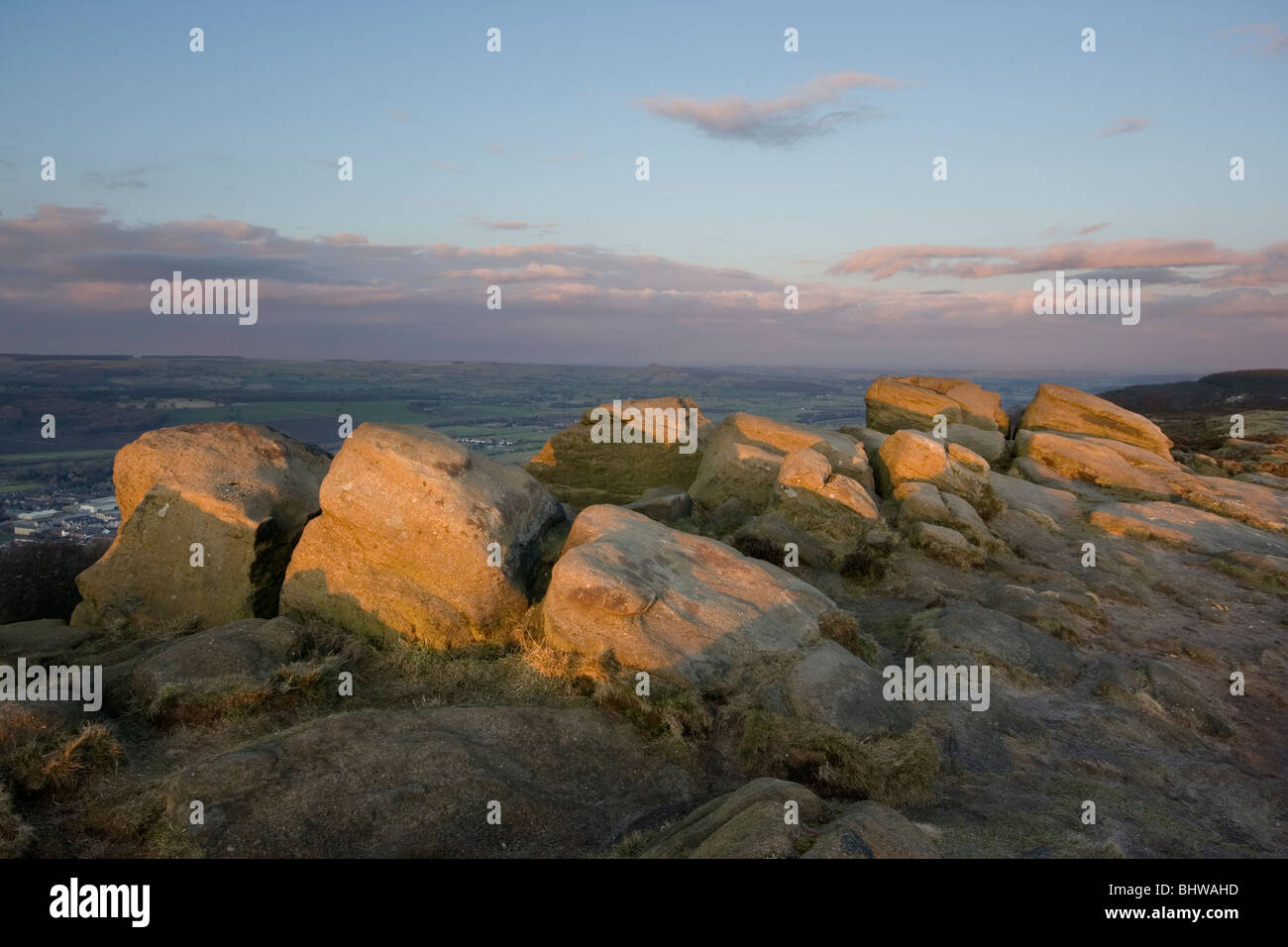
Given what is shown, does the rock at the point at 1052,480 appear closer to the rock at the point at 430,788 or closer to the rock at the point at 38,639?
the rock at the point at 430,788

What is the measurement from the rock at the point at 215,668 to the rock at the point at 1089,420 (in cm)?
2989

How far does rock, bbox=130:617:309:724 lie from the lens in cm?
892

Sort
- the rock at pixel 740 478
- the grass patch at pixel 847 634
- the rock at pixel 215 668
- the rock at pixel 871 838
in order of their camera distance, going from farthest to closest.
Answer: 1. the rock at pixel 740 478
2. the grass patch at pixel 847 634
3. the rock at pixel 215 668
4. the rock at pixel 871 838

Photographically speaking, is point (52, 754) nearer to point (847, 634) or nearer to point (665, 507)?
point (847, 634)

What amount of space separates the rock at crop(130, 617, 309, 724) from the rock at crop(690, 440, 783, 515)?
35.8ft

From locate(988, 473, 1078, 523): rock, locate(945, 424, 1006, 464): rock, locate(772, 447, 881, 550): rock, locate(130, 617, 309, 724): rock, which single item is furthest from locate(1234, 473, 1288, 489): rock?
locate(130, 617, 309, 724): rock

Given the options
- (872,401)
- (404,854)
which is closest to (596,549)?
(404,854)

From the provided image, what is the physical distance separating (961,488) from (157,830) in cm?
1916

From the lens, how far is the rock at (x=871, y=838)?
18.2 feet

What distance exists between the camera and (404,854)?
689 cm

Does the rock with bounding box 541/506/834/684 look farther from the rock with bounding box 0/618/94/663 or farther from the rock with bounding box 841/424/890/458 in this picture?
the rock with bounding box 841/424/890/458

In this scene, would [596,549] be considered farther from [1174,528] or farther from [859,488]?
[1174,528]

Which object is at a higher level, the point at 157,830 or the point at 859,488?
the point at 859,488

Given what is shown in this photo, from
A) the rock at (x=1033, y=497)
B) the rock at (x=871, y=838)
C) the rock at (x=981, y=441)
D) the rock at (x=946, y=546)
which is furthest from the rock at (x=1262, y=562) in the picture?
the rock at (x=871, y=838)
